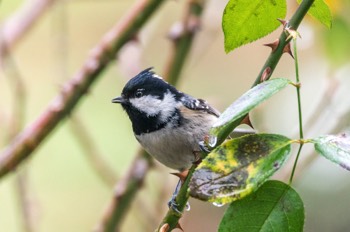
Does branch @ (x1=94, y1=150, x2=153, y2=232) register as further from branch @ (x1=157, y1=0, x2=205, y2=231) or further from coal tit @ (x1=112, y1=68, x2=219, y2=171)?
branch @ (x1=157, y1=0, x2=205, y2=231)

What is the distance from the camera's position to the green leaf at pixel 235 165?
68 cm

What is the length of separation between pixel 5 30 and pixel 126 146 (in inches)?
62.1

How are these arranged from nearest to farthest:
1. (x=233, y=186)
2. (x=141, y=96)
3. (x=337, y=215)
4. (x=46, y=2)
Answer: (x=233, y=186), (x=141, y=96), (x=46, y=2), (x=337, y=215)

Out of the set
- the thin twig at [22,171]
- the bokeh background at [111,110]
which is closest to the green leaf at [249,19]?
the thin twig at [22,171]

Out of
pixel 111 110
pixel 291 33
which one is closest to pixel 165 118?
pixel 291 33

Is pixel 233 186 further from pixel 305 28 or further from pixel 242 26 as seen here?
pixel 305 28

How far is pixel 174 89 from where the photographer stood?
1.97 m

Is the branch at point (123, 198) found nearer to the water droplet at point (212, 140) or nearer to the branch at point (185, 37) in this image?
the branch at point (185, 37)

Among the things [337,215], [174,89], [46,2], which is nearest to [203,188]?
[174,89]

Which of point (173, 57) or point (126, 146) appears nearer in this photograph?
point (173, 57)

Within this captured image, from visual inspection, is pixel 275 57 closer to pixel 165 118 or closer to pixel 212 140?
pixel 212 140

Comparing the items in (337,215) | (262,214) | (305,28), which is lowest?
(337,215)

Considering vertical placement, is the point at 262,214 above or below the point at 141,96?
→ above

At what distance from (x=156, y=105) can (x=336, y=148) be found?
4.21 ft
